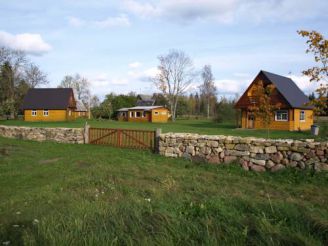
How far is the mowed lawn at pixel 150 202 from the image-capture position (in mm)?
3125

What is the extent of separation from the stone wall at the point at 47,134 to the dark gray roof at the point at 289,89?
79.6 feet

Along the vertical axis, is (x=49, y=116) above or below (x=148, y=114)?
below

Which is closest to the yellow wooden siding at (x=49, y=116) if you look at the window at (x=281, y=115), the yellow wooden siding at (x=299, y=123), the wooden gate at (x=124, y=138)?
the window at (x=281, y=115)

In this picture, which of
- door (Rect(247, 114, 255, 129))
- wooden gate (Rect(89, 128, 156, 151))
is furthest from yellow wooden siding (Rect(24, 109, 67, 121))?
wooden gate (Rect(89, 128, 156, 151))

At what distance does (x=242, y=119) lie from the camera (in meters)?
37.7

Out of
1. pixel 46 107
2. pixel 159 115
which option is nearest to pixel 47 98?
pixel 46 107

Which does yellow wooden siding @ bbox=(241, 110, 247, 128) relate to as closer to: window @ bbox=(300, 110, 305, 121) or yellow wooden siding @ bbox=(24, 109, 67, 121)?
window @ bbox=(300, 110, 305, 121)

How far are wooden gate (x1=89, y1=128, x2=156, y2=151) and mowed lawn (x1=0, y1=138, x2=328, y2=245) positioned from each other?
1159 mm

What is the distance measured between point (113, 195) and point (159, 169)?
3.63 metres

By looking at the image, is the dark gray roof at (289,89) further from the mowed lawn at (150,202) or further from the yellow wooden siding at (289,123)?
the mowed lawn at (150,202)

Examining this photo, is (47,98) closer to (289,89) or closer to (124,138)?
(289,89)

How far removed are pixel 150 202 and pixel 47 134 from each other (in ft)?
56.7

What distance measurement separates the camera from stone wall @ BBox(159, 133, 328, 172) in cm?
973

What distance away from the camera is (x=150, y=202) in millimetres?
4762
